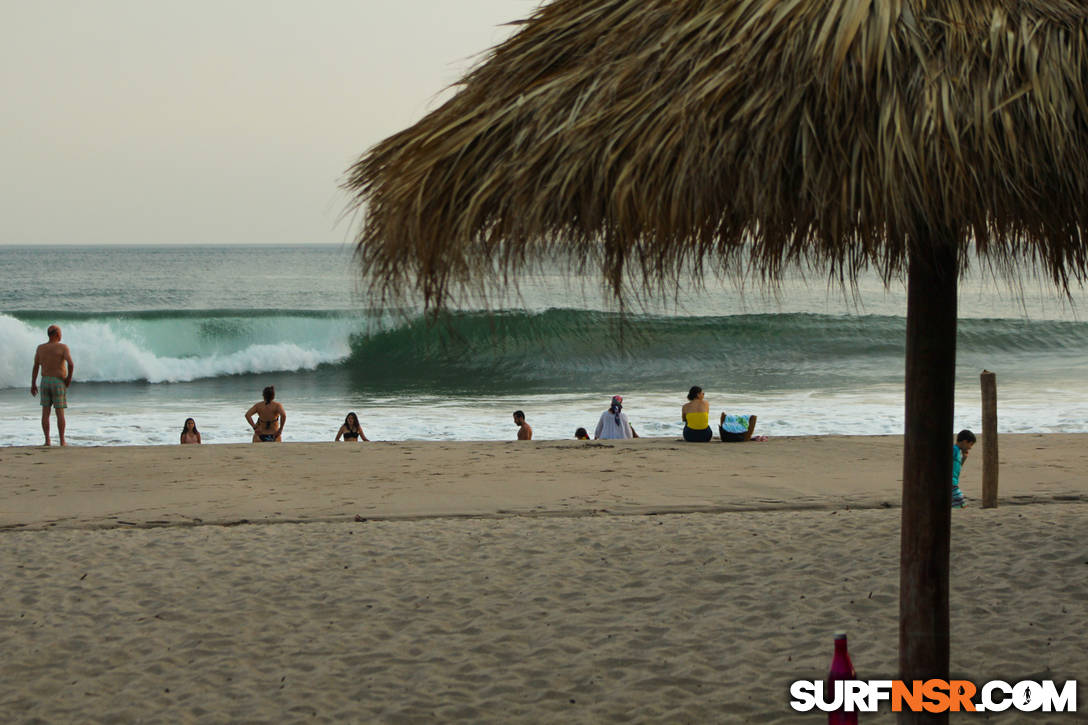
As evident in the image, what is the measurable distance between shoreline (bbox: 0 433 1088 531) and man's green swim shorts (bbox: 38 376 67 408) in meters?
0.93

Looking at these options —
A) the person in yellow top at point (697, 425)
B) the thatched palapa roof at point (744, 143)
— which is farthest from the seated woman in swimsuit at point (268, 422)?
the thatched palapa roof at point (744, 143)

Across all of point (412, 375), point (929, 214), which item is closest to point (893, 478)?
point (929, 214)

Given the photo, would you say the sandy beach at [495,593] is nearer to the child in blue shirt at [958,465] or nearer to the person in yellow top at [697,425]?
the child in blue shirt at [958,465]

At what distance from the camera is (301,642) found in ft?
15.9

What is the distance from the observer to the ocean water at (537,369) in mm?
16328

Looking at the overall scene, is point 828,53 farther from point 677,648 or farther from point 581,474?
point 581,474

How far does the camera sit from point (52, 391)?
38.4 ft

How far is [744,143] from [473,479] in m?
7.12

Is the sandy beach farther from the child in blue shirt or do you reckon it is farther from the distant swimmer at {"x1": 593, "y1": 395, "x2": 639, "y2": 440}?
the distant swimmer at {"x1": 593, "y1": 395, "x2": 639, "y2": 440}

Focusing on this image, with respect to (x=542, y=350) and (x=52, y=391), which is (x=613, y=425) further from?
(x=542, y=350)

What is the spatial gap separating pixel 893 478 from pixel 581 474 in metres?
2.71

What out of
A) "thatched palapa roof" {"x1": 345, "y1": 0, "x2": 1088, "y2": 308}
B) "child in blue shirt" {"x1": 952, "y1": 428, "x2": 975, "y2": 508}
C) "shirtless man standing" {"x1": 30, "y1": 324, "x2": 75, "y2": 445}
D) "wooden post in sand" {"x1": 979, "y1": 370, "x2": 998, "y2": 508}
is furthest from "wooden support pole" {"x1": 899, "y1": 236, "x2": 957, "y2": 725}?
"shirtless man standing" {"x1": 30, "y1": 324, "x2": 75, "y2": 445}

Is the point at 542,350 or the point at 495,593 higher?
the point at 542,350

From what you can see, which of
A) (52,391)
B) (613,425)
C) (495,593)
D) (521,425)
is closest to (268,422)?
(52,391)
